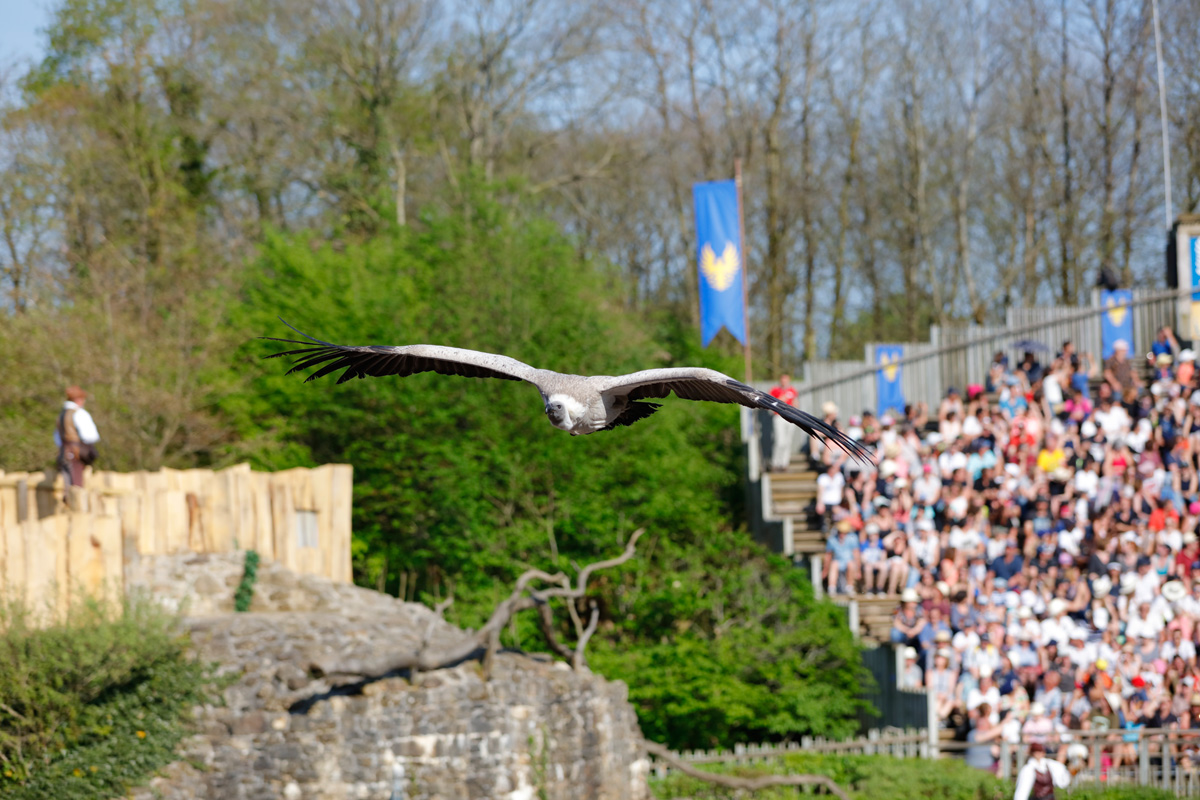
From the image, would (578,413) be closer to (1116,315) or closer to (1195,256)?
(1116,315)

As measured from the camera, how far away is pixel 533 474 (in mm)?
25406

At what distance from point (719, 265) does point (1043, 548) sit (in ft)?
30.8

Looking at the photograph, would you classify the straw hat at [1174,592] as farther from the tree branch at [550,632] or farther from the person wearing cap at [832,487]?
the tree branch at [550,632]

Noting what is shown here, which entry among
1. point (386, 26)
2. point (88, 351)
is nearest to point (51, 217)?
point (88, 351)

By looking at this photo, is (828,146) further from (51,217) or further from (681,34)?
(51,217)

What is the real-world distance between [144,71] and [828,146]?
20.4m

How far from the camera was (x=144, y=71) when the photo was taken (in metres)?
34.6

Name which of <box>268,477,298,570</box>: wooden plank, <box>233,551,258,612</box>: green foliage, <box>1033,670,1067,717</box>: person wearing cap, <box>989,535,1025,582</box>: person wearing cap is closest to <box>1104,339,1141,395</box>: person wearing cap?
<box>989,535,1025,582</box>: person wearing cap

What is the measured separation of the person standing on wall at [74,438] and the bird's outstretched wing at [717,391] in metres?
9.37

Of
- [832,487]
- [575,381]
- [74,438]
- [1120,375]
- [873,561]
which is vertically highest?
[1120,375]

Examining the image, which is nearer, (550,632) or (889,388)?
(550,632)

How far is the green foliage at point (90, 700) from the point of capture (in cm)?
1480

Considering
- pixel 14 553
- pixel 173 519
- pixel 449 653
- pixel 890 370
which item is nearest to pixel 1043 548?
pixel 890 370

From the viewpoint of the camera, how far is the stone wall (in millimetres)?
15438
